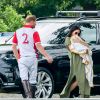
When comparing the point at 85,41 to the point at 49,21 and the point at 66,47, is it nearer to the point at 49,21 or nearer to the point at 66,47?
the point at 66,47

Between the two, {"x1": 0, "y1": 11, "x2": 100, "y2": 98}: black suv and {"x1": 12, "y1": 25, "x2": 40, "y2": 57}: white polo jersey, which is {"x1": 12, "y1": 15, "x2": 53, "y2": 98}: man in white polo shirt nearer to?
{"x1": 12, "y1": 25, "x2": 40, "y2": 57}: white polo jersey

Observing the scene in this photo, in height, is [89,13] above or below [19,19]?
above

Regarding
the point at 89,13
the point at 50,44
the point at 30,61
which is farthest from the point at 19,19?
the point at 30,61

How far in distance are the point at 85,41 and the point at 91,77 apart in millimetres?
Answer: 982

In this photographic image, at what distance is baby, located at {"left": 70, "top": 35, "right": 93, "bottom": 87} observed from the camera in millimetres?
12617

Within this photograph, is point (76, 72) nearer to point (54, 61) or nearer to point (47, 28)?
point (54, 61)

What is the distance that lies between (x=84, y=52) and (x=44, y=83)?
1.25 meters

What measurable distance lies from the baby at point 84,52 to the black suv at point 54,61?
90cm

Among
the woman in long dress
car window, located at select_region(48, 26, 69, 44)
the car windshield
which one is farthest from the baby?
the car windshield

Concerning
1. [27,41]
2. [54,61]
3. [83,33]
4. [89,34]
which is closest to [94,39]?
[89,34]

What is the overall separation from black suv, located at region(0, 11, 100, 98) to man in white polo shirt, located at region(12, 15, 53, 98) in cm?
129

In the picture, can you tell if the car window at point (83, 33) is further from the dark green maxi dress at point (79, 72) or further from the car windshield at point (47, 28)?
the dark green maxi dress at point (79, 72)

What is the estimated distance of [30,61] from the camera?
11.9 meters

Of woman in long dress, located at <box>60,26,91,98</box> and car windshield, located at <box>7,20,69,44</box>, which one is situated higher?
car windshield, located at <box>7,20,69,44</box>
